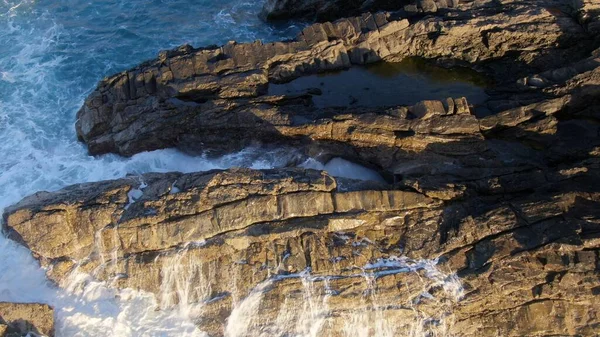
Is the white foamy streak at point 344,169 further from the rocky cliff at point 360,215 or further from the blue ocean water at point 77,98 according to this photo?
the blue ocean water at point 77,98

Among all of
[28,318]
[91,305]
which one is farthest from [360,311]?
[28,318]

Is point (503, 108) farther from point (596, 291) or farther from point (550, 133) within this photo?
point (596, 291)

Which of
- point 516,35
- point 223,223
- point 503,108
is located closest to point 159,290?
point 223,223

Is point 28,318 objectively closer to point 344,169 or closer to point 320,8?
point 344,169

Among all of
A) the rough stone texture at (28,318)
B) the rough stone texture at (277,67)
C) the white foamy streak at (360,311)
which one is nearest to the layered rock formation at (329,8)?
the rough stone texture at (277,67)

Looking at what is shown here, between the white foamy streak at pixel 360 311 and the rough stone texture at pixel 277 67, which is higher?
the rough stone texture at pixel 277 67
